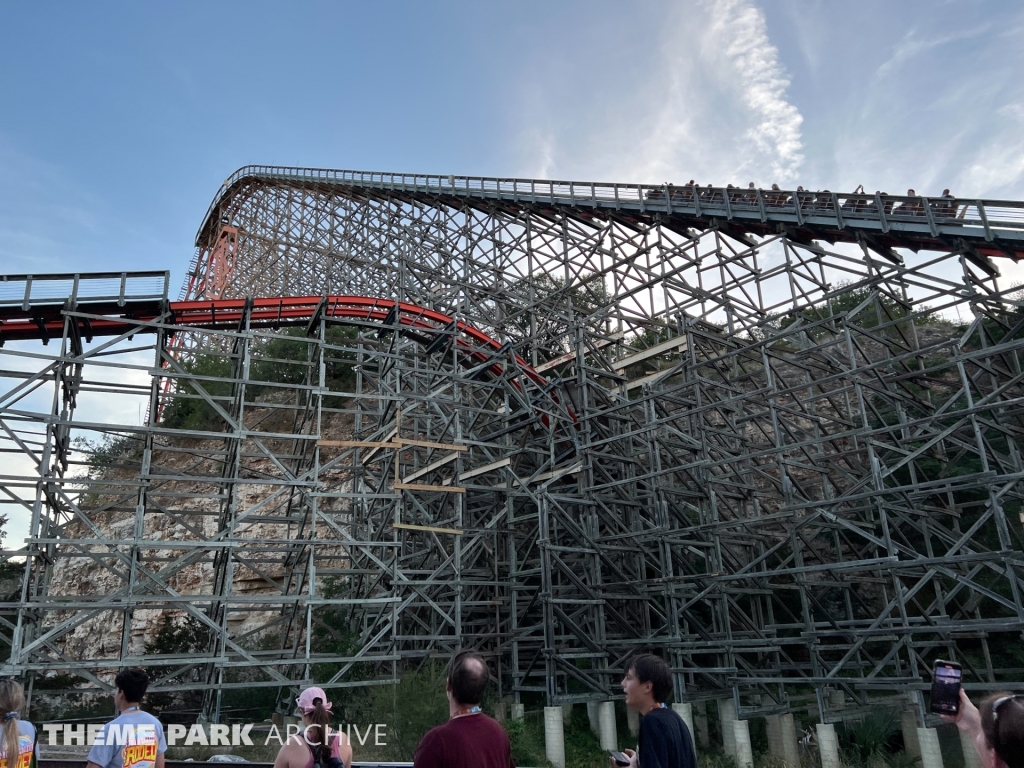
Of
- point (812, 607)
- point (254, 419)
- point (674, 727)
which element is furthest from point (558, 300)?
point (674, 727)

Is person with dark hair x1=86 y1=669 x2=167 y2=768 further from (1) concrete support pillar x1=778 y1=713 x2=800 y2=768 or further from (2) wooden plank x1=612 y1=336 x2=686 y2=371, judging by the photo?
(2) wooden plank x1=612 y1=336 x2=686 y2=371

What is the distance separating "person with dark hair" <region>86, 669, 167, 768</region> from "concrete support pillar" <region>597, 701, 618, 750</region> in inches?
474

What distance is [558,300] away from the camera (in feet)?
69.7

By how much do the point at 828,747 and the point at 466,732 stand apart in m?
11.6

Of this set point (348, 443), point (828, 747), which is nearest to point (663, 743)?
point (828, 747)

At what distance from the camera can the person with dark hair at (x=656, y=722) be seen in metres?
3.57

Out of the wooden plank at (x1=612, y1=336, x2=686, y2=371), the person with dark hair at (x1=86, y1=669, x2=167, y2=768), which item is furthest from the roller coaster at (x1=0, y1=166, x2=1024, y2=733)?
the person with dark hair at (x1=86, y1=669, x2=167, y2=768)

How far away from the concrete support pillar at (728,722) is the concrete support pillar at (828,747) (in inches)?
66.6

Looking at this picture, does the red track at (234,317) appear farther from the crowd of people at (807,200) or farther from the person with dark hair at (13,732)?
the person with dark hair at (13,732)

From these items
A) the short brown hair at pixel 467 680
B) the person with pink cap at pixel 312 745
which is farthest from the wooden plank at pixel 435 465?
the short brown hair at pixel 467 680

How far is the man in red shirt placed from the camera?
312 centimetres

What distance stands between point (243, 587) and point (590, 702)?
37.3 feet

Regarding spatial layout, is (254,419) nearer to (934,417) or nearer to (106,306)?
(106,306)

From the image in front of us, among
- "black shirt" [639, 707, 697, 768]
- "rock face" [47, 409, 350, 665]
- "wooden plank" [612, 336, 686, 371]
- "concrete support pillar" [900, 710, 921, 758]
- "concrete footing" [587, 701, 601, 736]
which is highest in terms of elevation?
"wooden plank" [612, 336, 686, 371]
